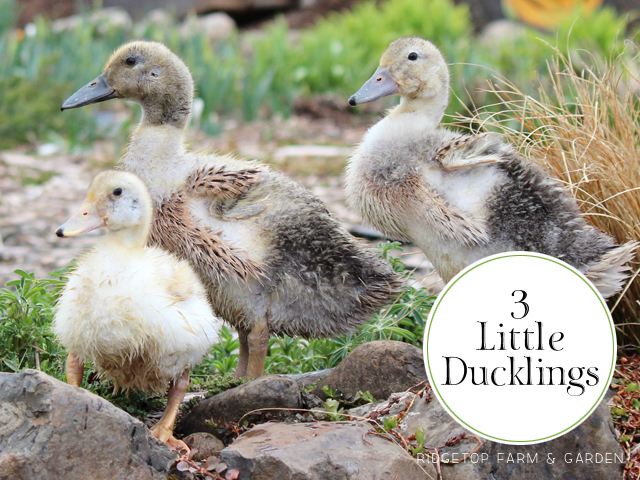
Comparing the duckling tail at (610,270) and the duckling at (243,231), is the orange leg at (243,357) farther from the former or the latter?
the duckling tail at (610,270)

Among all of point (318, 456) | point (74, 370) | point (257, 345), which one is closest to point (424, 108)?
point (257, 345)

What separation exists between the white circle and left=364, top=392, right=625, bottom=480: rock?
9 cm

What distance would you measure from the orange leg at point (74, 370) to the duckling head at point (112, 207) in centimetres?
49

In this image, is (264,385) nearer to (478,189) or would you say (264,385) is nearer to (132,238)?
(132,238)

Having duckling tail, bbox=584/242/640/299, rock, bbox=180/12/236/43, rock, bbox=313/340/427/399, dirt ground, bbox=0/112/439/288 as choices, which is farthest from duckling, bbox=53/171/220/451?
rock, bbox=180/12/236/43

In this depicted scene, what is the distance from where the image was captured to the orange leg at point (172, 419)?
8.77ft

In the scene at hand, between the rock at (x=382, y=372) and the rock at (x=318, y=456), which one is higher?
the rock at (x=318, y=456)

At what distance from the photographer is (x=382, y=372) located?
9.98 feet

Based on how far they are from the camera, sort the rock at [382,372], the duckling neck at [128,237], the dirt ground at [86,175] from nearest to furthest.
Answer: the duckling neck at [128,237] < the rock at [382,372] < the dirt ground at [86,175]

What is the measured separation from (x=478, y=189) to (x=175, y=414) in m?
1.54

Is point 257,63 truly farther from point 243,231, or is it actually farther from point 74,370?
point 74,370

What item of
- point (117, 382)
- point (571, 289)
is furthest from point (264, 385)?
point (571, 289)

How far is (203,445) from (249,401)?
23 centimetres

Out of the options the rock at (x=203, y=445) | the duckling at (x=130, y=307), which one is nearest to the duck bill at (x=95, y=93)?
the duckling at (x=130, y=307)
